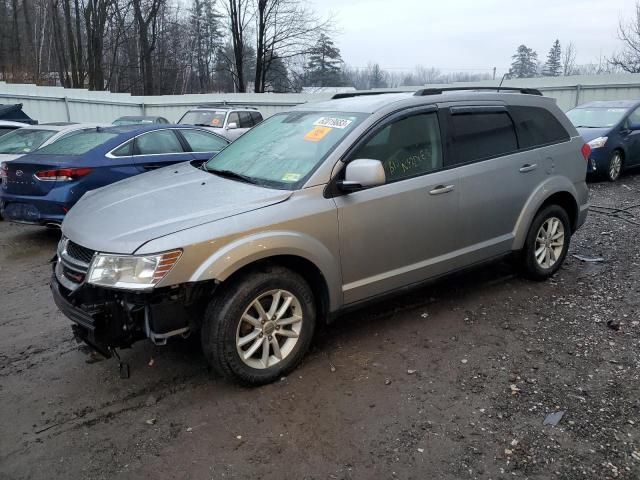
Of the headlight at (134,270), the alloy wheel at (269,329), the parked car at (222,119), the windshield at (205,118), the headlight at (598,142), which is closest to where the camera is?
the headlight at (134,270)

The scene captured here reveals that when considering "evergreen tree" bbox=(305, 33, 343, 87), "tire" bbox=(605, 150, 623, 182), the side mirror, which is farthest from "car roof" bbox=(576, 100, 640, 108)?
"evergreen tree" bbox=(305, 33, 343, 87)

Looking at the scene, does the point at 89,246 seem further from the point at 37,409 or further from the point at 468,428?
the point at 468,428

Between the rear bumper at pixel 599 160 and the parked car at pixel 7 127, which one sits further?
the parked car at pixel 7 127

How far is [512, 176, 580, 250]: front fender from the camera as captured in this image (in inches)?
187

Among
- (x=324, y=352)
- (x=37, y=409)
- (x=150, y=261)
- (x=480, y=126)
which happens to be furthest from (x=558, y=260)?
(x=37, y=409)

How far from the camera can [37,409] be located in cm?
318

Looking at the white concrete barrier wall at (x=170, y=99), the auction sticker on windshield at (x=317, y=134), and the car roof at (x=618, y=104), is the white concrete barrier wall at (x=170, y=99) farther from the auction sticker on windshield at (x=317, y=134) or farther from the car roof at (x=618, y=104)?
the auction sticker on windshield at (x=317, y=134)

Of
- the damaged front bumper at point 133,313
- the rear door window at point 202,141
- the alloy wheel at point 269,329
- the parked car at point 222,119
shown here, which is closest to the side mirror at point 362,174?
the alloy wheel at point 269,329

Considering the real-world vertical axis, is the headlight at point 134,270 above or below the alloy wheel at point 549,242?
above

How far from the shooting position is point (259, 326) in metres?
3.31

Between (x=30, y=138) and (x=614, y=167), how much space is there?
11196mm

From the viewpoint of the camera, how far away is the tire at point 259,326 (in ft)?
10.3

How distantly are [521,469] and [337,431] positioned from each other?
98cm

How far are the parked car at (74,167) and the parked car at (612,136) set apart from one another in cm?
804
